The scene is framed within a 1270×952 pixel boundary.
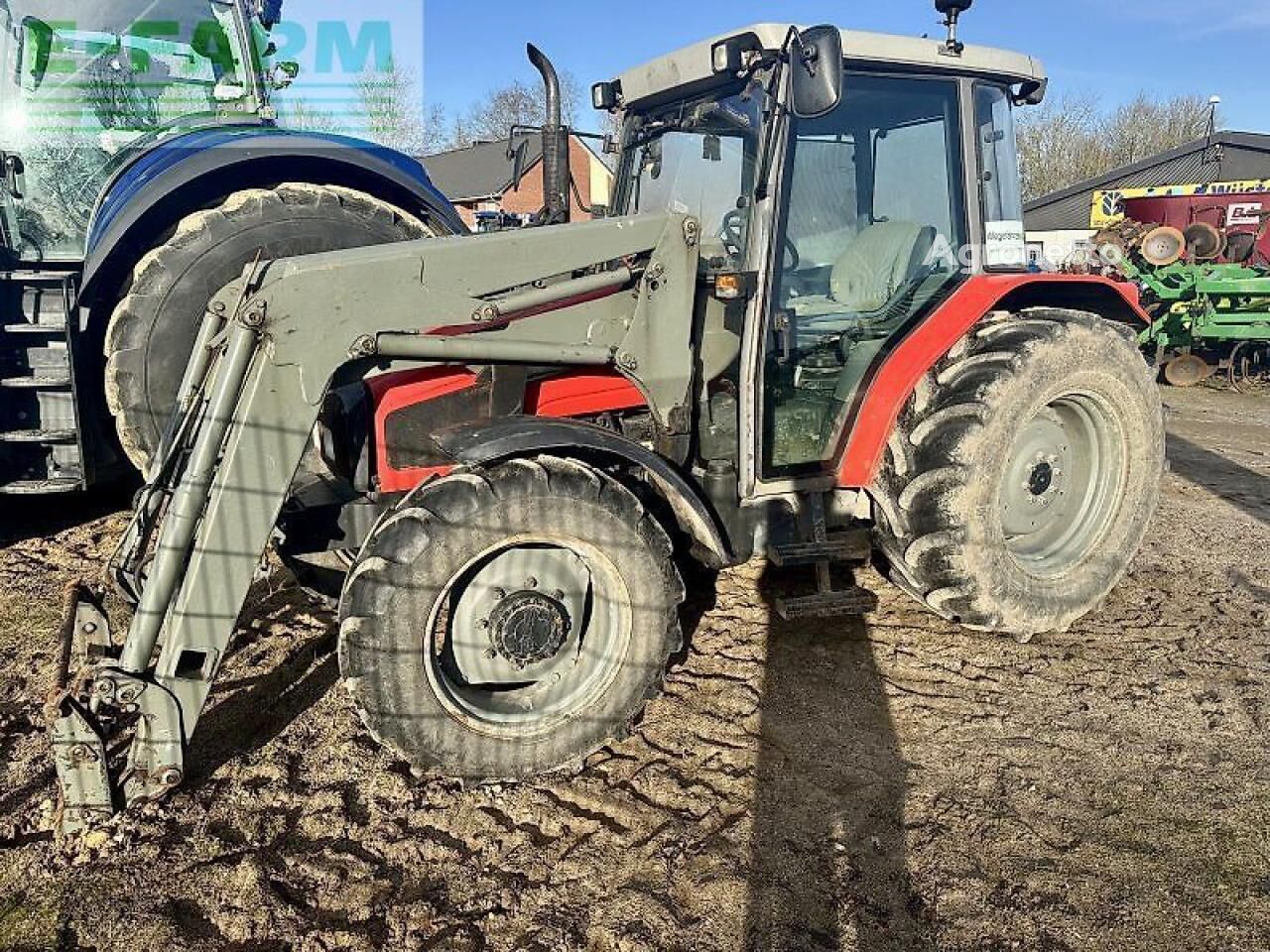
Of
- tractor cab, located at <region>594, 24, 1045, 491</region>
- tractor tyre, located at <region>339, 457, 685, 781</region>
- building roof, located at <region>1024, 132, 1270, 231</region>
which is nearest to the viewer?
tractor tyre, located at <region>339, 457, 685, 781</region>

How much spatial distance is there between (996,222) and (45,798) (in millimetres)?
3975

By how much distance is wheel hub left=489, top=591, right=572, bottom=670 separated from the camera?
2914mm

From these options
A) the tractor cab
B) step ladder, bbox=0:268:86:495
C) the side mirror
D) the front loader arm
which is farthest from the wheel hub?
step ladder, bbox=0:268:86:495

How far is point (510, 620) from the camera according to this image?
2.91 m

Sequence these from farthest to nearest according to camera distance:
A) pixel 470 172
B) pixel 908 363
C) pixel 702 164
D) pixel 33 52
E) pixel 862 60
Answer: pixel 470 172, pixel 33 52, pixel 702 164, pixel 908 363, pixel 862 60

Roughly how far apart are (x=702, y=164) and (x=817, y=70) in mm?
881

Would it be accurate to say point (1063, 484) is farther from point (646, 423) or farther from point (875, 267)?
point (646, 423)

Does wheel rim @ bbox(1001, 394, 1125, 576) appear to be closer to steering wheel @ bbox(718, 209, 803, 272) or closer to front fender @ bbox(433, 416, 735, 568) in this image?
steering wheel @ bbox(718, 209, 803, 272)

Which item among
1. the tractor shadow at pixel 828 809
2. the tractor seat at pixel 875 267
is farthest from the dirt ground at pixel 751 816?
the tractor seat at pixel 875 267


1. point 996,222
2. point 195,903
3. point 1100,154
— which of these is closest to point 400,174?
point 996,222

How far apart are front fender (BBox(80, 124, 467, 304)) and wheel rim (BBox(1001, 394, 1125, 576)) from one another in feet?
9.35

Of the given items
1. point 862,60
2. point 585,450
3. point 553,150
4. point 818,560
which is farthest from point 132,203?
point 818,560

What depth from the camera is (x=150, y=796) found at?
2605mm

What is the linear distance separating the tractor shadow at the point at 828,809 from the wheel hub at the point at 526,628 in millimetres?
790
